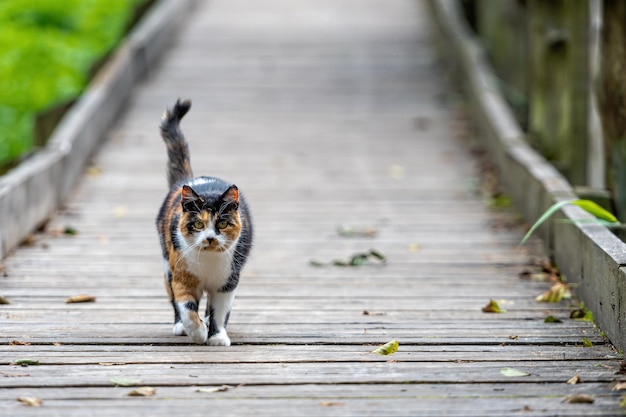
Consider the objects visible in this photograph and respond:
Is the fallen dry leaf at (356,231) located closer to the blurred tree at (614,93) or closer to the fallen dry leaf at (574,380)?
the blurred tree at (614,93)

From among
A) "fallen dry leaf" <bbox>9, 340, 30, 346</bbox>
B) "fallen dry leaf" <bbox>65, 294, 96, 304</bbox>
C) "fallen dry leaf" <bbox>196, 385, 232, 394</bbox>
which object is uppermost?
"fallen dry leaf" <bbox>196, 385, 232, 394</bbox>

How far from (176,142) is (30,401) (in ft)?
7.05

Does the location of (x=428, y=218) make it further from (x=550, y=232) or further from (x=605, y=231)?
(x=605, y=231)

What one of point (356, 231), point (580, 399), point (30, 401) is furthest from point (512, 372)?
point (356, 231)

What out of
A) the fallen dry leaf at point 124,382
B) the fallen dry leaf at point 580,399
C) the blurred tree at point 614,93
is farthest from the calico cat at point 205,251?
the blurred tree at point 614,93

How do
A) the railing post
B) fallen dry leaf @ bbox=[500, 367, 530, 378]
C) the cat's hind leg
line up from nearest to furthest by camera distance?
fallen dry leaf @ bbox=[500, 367, 530, 378] → the cat's hind leg → the railing post

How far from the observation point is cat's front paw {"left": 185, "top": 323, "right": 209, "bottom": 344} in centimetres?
522

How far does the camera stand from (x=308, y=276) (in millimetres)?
7301

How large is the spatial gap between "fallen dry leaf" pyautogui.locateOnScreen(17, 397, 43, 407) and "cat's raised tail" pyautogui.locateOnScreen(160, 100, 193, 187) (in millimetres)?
2045

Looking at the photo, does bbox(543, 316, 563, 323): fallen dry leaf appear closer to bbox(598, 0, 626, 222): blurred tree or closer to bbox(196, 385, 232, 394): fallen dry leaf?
bbox(598, 0, 626, 222): blurred tree

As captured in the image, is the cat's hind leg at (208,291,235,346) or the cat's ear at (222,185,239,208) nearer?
the cat's ear at (222,185,239,208)

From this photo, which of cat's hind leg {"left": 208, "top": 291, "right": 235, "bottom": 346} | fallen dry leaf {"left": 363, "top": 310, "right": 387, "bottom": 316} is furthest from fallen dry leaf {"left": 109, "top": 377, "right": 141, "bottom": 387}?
fallen dry leaf {"left": 363, "top": 310, "right": 387, "bottom": 316}

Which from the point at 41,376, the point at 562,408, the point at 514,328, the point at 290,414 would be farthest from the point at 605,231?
the point at 41,376

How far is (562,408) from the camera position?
4109 millimetres
